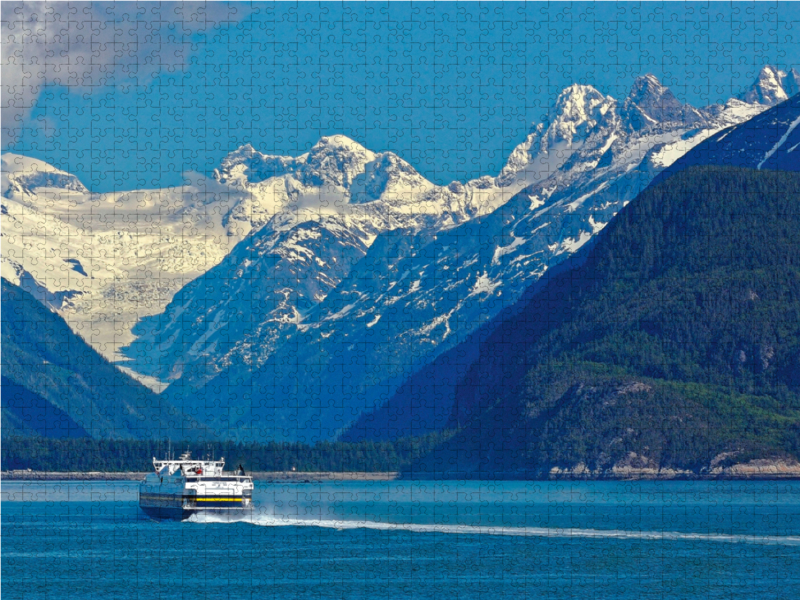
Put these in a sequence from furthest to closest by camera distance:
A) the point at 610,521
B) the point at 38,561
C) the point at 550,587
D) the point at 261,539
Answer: the point at 610,521
the point at 261,539
the point at 38,561
the point at 550,587

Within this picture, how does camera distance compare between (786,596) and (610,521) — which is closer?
(786,596)

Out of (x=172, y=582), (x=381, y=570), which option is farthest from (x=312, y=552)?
(x=172, y=582)

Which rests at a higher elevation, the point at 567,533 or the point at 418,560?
the point at 567,533

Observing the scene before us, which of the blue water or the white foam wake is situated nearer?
the blue water

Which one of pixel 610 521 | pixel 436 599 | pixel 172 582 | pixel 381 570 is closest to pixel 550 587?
pixel 436 599

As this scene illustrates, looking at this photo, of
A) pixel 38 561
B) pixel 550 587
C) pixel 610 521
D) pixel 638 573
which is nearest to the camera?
pixel 550 587

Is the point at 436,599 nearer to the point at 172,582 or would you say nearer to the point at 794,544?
the point at 172,582

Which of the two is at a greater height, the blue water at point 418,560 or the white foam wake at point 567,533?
the white foam wake at point 567,533

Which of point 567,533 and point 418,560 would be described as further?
point 567,533

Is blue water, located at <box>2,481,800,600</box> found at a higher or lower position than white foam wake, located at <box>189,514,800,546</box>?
lower

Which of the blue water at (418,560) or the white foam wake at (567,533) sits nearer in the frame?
the blue water at (418,560)
